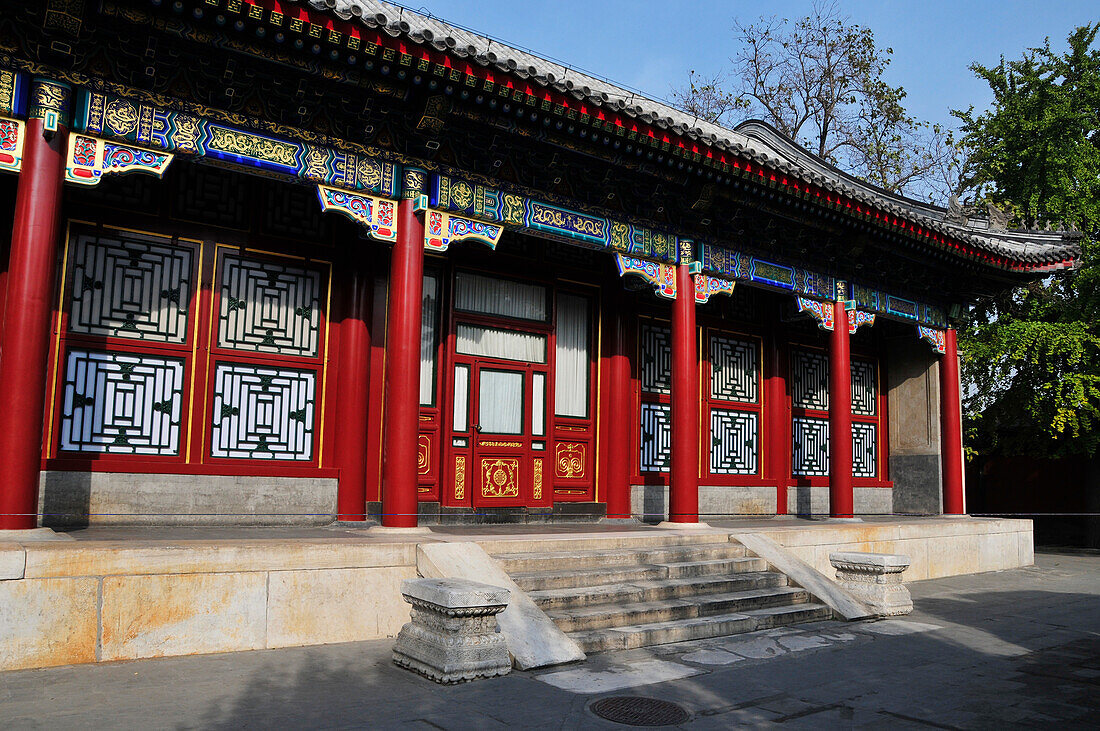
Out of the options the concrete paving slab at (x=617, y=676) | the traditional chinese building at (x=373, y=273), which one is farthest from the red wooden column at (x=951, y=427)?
the concrete paving slab at (x=617, y=676)

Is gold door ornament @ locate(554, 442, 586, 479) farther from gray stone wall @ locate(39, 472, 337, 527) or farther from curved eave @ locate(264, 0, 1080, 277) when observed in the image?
curved eave @ locate(264, 0, 1080, 277)

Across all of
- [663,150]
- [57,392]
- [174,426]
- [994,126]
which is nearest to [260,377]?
[174,426]

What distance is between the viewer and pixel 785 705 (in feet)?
13.9

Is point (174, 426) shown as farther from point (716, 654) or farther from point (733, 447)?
point (733, 447)

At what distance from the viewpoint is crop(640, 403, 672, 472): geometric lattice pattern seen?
10.3m

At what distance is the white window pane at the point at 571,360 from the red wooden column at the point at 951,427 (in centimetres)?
602

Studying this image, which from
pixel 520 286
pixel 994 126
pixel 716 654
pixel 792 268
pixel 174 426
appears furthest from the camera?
pixel 994 126

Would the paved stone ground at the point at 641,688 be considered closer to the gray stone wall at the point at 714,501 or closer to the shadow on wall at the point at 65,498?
the shadow on wall at the point at 65,498

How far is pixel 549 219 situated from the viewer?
8078 millimetres

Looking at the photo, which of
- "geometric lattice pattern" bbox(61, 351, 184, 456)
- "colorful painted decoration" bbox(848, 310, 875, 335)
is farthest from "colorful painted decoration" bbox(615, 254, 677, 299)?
"geometric lattice pattern" bbox(61, 351, 184, 456)

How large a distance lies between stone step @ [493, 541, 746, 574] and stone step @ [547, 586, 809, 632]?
585 mm

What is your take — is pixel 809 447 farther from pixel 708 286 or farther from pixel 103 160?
pixel 103 160

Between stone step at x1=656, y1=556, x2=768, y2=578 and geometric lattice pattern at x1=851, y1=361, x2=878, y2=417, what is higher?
geometric lattice pattern at x1=851, y1=361, x2=878, y2=417

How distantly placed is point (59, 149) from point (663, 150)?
5045 millimetres
